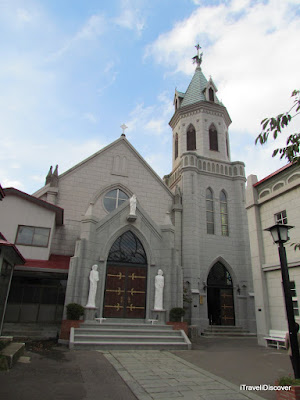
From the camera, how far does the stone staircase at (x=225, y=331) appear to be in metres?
19.2

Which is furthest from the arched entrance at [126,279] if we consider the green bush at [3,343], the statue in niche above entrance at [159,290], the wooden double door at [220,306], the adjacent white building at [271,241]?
the wooden double door at [220,306]

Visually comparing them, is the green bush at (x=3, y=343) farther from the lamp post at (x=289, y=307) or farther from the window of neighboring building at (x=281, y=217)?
the window of neighboring building at (x=281, y=217)

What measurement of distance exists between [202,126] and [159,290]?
16.4 meters

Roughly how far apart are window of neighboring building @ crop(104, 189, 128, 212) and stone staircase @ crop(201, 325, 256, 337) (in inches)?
406

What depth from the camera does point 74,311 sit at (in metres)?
13.6

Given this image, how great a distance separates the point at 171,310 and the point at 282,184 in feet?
28.7

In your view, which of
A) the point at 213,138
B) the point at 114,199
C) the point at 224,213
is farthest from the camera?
the point at 213,138

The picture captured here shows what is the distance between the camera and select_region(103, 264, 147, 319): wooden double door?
617 inches

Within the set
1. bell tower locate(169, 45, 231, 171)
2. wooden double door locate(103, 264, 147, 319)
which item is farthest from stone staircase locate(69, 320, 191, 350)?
bell tower locate(169, 45, 231, 171)

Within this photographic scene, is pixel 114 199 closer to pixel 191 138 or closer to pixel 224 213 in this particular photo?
pixel 224 213

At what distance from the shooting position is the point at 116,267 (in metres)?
16.4

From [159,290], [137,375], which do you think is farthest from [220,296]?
[137,375]

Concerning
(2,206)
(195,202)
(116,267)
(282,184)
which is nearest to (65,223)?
(2,206)

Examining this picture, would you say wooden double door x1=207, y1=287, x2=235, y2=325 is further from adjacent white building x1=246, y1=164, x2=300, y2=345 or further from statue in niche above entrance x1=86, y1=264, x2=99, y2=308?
statue in niche above entrance x1=86, y1=264, x2=99, y2=308
